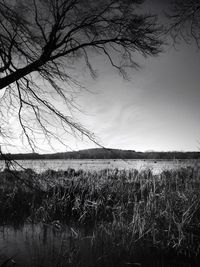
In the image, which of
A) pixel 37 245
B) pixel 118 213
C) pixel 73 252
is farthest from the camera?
pixel 118 213

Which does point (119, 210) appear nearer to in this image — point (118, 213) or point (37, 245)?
point (118, 213)

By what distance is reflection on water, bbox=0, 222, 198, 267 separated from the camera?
4051 millimetres

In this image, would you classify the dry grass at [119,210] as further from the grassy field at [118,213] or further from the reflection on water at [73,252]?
the reflection on water at [73,252]

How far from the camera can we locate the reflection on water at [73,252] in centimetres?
405

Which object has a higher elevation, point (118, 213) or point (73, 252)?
point (118, 213)

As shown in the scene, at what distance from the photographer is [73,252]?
4.38 meters

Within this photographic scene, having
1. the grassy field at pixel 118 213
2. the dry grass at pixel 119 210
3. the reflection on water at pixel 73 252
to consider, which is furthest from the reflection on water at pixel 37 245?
the dry grass at pixel 119 210

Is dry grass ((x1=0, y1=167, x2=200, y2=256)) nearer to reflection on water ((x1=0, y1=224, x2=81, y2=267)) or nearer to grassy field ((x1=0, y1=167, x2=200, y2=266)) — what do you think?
grassy field ((x1=0, y1=167, x2=200, y2=266))

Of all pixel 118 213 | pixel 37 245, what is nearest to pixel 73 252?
pixel 37 245

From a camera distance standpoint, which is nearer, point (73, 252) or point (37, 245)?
point (73, 252)

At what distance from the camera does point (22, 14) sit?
10.6ft

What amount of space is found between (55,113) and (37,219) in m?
3.93

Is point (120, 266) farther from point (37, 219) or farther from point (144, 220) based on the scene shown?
point (37, 219)

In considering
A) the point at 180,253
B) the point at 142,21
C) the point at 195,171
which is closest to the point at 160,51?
the point at 142,21
